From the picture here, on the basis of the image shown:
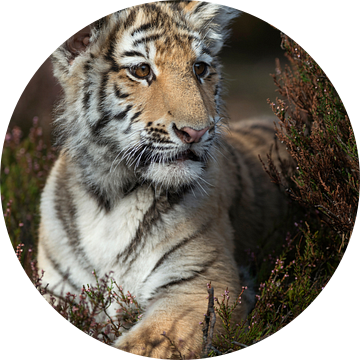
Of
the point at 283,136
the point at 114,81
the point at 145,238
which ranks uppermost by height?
the point at 114,81

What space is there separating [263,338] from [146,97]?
1.61m

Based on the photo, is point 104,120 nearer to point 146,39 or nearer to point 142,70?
point 142,70

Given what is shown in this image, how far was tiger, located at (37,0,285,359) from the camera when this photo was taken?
2338mm

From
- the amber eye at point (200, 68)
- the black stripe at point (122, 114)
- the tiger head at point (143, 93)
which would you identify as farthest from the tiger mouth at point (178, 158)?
the amber eye at point (200, 68)

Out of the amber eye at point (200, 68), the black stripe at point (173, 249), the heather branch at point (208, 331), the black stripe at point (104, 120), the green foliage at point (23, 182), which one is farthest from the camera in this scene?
the green foliage at point (23, 182)

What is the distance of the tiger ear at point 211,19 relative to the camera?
2703mm

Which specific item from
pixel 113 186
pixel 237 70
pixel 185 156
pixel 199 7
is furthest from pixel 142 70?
pixel 237 70

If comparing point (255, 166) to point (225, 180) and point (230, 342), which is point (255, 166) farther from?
point (230, 342)

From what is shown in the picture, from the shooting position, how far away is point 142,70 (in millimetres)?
2418

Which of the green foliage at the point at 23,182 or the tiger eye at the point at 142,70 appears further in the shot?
the green foliage at the point at 23,182

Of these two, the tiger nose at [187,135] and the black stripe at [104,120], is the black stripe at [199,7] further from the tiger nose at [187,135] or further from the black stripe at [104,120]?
the tiger nose at [187,135]

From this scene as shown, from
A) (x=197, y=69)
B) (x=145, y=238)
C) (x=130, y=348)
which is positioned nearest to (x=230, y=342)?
(x=130, y=348)

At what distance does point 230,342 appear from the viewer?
231 centimetres

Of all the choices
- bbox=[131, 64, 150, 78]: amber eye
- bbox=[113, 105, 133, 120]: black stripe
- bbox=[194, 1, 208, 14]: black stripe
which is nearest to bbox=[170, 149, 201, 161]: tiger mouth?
bbox=[113, 105, 133, 120]: black stripe
